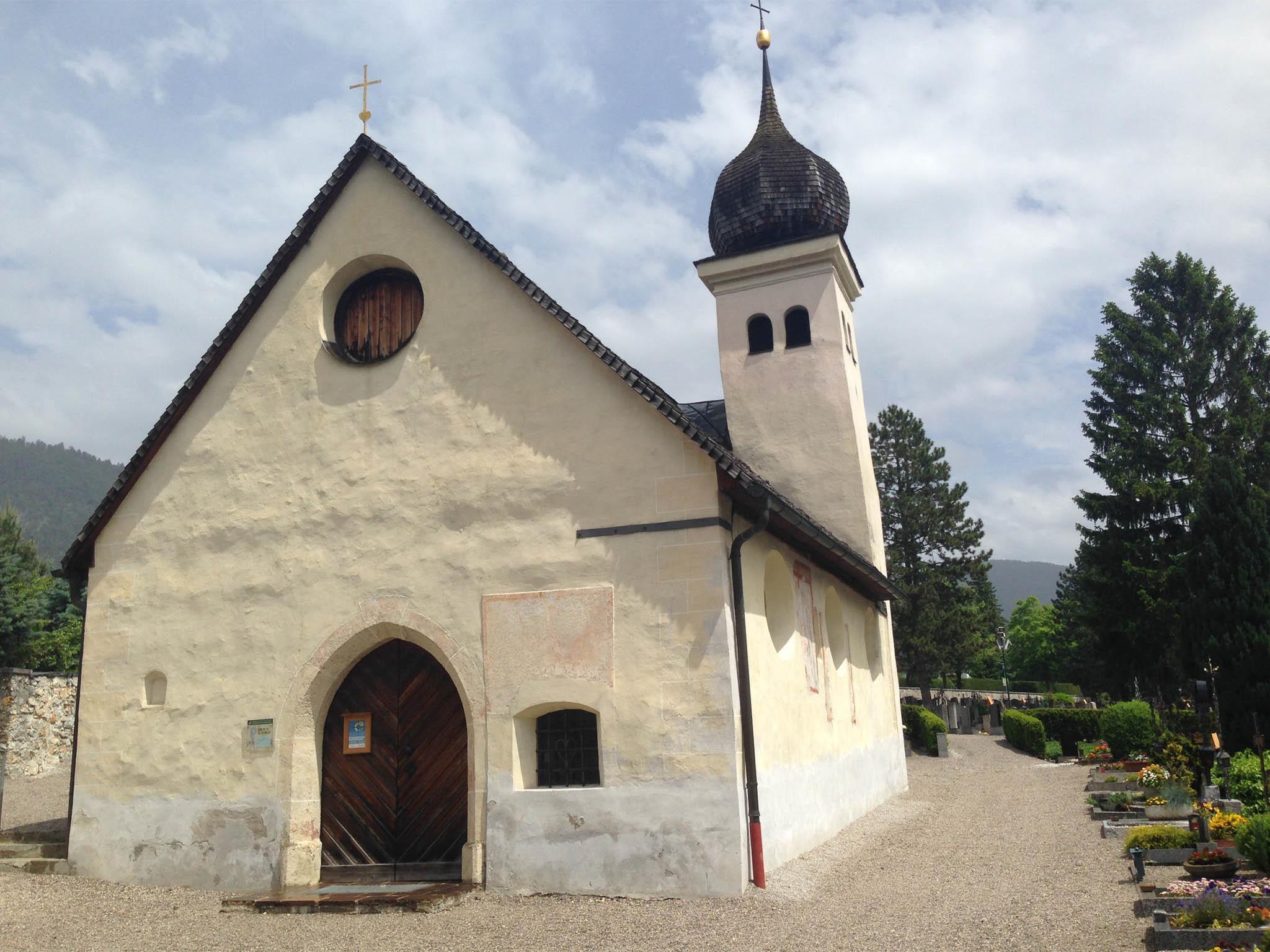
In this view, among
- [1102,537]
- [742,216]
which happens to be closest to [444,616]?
[742,216]

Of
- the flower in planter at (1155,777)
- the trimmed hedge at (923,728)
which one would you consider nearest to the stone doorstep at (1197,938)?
the flower in planter at (1155,777)

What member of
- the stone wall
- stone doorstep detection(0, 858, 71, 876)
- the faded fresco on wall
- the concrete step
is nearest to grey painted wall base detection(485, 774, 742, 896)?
the faded fresco on wall

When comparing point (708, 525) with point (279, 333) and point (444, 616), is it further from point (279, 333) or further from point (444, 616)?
point (279, 333)

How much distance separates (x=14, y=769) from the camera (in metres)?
22.1

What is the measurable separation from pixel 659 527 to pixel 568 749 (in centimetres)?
246

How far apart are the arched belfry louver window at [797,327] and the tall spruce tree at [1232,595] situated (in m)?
10.8

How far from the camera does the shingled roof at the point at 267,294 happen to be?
10914mm

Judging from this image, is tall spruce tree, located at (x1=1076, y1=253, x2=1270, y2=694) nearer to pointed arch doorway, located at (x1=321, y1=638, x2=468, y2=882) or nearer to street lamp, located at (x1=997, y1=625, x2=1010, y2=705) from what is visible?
pointed arch doorway, located at (x1=321, y1=638, x2=468, y2=882)

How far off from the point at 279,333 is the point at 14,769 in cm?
1484

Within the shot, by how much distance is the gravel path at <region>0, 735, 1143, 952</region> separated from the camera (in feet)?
26.7

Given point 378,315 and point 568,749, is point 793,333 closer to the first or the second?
point 378,315

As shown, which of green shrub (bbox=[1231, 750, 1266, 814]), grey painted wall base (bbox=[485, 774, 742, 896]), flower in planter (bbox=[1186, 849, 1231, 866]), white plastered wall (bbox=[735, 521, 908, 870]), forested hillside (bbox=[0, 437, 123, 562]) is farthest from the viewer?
forested hillside (bbox=[0, 437, 123, 562])

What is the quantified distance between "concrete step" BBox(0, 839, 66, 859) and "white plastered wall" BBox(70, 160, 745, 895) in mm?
444

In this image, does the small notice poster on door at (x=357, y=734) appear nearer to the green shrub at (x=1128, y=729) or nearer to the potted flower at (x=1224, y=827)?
the potted flower at (x=1224, y=827)
